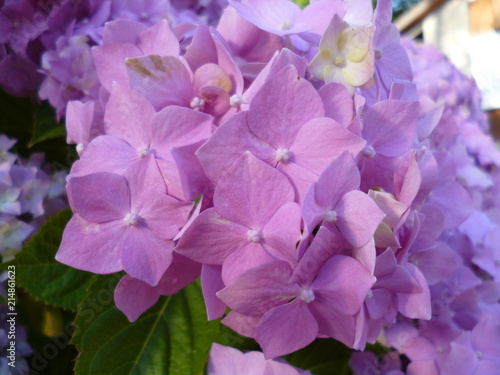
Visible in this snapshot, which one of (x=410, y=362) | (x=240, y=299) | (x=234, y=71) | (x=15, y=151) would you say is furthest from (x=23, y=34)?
(x=410, y=362)

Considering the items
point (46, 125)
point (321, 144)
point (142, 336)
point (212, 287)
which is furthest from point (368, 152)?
point (46, 125)

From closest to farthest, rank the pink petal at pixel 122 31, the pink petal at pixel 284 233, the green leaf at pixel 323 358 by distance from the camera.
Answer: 1. the pink petal at pixel 284 233
2. the pink petal at pixel 122 31
3. the green leaf at pixel 323 358

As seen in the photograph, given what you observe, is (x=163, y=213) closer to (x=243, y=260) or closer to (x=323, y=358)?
(x=243, y=260)

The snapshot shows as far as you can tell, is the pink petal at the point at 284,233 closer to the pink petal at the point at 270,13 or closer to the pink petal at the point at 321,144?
the pink petal at the point at 321,144

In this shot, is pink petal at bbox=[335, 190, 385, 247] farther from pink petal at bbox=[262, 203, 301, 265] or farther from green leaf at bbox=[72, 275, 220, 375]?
green leaf at bbox=[72, 275, 220, 375]

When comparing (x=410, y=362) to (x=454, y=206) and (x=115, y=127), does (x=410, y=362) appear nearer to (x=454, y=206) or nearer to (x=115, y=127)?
(x=454, y=206)

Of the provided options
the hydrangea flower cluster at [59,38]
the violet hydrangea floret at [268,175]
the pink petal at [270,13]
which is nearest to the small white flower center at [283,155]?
the violet hydrangea floret at [268,175]
